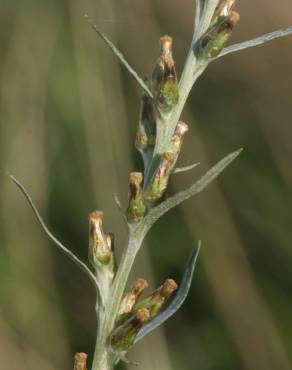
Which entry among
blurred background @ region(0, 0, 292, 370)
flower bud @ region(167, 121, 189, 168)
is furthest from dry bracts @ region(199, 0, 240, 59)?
blurred background @ region(0, 0, 292, 370)

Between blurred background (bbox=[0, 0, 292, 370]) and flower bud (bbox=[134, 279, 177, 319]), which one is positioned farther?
blurred background (bbox=[0, 0, 292, 370])

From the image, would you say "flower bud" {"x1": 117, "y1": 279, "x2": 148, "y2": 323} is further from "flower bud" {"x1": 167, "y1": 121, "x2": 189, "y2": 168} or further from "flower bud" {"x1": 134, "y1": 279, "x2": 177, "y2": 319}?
"flower bud" {"x1": 167, "y1": 121, "x2": 189, "y2": 168}

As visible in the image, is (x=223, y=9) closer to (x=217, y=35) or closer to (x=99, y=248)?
(x=217, y=35)

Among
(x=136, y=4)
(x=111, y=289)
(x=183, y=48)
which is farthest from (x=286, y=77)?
(x=111, y=289)

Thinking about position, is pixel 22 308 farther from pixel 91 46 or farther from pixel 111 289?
pixel 111 289

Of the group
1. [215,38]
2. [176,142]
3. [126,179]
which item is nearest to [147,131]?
[176,142]

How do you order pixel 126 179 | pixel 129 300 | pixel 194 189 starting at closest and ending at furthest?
1. pixel 194 189
2. pixel 129 300
3. pixel 126 179

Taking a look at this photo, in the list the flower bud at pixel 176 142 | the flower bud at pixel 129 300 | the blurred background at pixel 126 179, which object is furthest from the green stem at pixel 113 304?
the blurred background at pixel 126 179
